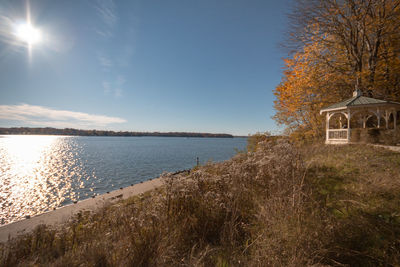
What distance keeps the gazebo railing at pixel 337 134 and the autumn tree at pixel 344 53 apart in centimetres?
206

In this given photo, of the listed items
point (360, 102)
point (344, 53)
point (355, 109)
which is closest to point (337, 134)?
point (355, 109)

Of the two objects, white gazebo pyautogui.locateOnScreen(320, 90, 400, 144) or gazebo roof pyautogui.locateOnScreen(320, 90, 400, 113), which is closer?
gazebo roof pyautogui.locateOnScreen(320, 90, 400, 113)

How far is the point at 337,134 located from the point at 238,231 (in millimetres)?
13252

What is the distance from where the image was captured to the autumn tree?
12.0m

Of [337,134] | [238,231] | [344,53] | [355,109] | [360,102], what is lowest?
[238,231]

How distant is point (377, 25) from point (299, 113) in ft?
25.0

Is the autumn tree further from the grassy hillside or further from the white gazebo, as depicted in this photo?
the grassy hillside

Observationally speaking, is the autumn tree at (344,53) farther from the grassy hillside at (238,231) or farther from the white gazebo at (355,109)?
the grassy hillside at (238,231)

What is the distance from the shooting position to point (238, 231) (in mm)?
3139

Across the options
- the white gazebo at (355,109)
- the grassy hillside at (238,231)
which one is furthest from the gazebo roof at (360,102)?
the grassy hillside at (238,231)

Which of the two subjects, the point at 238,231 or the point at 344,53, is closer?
the point at 238,231

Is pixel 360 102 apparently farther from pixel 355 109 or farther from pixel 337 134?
pixel 337 134

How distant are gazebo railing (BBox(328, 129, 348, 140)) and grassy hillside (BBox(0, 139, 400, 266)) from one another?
347 inches

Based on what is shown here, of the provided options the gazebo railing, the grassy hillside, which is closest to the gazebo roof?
the gazebo railing
